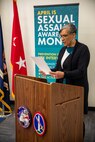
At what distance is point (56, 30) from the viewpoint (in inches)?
144

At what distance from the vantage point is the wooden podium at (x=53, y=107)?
1622 millimetres

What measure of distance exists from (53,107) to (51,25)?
2.33 m

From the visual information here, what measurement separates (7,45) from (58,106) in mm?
2614

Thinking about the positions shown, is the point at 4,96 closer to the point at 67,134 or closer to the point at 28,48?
the point at 28,48

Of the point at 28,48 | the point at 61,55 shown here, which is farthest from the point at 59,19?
the point at 61,55

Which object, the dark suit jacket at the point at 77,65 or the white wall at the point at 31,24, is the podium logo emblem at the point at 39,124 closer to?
the dark suit jacket at the point at 77,65

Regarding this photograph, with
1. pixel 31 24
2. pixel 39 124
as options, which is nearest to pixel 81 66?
pixel 39 124

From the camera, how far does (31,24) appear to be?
3801mm

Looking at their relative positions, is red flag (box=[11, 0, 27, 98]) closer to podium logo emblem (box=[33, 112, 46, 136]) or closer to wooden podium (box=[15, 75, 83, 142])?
wooden podium (box=[15, 75, 83, 142])

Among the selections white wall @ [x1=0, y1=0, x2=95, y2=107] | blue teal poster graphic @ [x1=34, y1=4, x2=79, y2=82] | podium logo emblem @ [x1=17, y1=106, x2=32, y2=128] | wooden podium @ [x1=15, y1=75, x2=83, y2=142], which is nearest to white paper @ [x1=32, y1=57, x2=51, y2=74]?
wooden podium @ [x1=15, y1=75, x2=83, y2=142]

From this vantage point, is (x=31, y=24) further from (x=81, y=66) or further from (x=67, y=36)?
(x=81, y=66)

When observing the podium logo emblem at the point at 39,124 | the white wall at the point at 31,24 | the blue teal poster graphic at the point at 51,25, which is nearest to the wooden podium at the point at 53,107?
the podium logo emblem at the point at 39,124

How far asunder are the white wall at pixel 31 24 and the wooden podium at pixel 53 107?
189cm

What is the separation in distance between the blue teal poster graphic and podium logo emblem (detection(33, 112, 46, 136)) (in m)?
1.88
